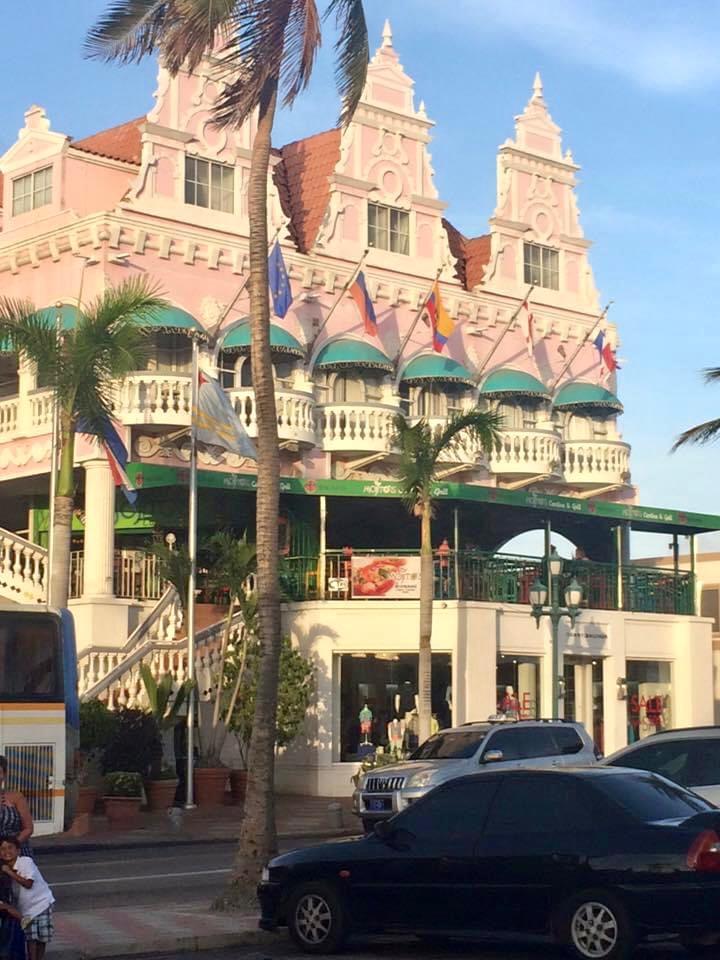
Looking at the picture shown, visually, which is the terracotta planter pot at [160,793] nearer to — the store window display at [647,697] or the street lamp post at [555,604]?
the street lamp post at [555,604]

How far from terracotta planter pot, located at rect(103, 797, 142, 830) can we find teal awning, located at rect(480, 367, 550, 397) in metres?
18.0

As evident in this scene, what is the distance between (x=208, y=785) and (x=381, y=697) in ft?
20.3

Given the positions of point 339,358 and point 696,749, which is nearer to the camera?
point 696,749

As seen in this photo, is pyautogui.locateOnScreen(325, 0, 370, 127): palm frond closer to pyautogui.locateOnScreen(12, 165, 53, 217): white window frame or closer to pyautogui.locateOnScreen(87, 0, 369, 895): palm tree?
pyautogui.locateOnScreen(87, 0, 369, 895): palm tree

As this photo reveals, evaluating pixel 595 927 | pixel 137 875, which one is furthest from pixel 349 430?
pixel 595 927

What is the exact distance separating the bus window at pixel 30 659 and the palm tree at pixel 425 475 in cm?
1268

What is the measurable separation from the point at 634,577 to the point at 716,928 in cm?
2977

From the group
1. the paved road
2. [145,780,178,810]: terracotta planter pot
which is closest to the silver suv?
the paved road

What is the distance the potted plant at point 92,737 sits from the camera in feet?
96.2

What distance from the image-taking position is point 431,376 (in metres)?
40.9

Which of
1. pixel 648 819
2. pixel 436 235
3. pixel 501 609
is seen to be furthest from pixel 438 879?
pixel 436 235

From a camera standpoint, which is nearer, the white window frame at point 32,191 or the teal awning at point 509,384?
the white window frame at point 32,191

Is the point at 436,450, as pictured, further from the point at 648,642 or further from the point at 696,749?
the point at 696,749

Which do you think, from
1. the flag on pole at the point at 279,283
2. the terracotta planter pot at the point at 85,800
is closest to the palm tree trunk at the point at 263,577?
the terracotta planter pot at the point at 85,800
